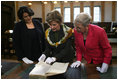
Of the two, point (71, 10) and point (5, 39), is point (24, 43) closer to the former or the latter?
point (5, 39)

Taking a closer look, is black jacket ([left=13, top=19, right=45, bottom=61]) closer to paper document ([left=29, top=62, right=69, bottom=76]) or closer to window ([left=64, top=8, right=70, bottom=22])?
paper document ([left=29, top=62, right=69, bottom=76])

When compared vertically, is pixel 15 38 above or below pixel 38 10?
below

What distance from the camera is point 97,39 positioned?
1.65m

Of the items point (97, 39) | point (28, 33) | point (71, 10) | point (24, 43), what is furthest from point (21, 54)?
point (71, 10)

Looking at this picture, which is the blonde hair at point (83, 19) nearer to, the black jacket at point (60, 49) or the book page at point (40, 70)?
the black jacket at point (60, 49)

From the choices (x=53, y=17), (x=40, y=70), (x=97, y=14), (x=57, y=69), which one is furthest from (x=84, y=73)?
(x=97, y=14)

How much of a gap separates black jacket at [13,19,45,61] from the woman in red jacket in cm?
71

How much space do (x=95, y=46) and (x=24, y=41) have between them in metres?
1.09

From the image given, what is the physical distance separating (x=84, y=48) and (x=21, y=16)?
101 centimetres

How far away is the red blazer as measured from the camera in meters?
1.60

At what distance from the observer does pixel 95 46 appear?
1.71m

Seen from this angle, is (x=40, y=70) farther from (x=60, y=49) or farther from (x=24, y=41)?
(x=24, y=41)

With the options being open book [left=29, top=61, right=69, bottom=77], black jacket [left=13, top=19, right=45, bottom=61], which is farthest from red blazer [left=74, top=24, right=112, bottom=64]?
black jacket [left=13, top=19, right=45, bottom=61]

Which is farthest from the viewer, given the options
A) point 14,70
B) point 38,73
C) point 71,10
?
point 71,10
